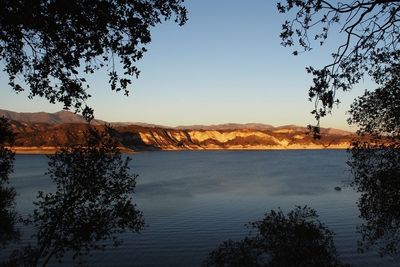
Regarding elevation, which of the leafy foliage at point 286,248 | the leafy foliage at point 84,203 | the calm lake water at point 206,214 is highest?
the leafy foliage at point 84,203

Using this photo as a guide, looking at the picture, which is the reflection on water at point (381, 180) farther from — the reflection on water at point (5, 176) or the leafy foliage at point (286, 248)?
the reflection on water at point (5, 176)

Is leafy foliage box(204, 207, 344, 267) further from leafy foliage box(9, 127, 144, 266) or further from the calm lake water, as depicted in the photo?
leafy foliage box(9, 127, 144, 266)

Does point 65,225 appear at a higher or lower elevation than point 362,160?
lower

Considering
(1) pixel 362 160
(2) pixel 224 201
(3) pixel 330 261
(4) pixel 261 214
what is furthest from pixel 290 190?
(1) pixel 362 160

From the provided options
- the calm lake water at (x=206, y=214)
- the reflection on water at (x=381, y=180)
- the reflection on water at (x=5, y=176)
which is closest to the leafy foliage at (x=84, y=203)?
the reflection on water at (x=5, y=176)

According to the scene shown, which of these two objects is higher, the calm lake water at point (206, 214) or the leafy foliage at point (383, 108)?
the leafy foliage at point (383, 108)

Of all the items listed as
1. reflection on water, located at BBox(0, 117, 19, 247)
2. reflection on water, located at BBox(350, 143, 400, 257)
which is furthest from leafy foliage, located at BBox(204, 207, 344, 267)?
reflection on water, located at BBox(0, 117, 19, 247)

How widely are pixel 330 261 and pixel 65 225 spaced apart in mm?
17251

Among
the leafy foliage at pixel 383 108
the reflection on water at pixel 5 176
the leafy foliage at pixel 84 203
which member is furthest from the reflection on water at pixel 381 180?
the reflection on water at pixel 5 176

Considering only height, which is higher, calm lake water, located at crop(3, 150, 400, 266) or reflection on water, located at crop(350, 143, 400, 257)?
reflection on water, located at crop(350, 143, 400, 257)

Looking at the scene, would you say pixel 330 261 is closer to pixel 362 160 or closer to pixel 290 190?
pixel 362 160

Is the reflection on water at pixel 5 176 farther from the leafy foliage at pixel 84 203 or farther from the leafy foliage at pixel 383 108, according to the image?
the leafy foliage at pixel 383 108

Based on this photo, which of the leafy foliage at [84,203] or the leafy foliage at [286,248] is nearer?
the leafy foliage at [84,203]

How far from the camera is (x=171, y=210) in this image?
71.9 meters
